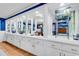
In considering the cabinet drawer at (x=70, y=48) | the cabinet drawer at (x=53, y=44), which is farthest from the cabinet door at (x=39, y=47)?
the cabinet drawer at (x=70, y=48)

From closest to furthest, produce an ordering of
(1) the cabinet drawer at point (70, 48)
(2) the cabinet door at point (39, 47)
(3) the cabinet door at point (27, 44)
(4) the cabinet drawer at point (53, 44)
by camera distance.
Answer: (1) the cabinet drawer at point (70, 48) < (4) the cabinet drawer at point (53, 44) < (2) the cabinet door at point (39, 47) < (3) the cabinet door at point (27, 44)

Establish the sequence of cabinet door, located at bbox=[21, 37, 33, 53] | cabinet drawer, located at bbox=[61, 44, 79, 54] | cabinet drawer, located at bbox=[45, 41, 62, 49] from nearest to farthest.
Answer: cabinet drawer, located at bbox=[61, 44, 79, 54] → cabinet drawer, located at bbox=[45, 41, 62, 49] → cabinet door, located at bbox=[21, 37, 33, 53]

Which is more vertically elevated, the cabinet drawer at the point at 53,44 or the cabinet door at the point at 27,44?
the cabinet drawer at the point at 53,44

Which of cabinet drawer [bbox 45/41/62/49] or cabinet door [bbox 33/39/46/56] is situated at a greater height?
cabinet drawer [bbox 45/41/62/49]

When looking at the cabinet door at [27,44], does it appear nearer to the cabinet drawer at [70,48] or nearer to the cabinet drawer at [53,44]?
the cabinet drawer at [53,44]

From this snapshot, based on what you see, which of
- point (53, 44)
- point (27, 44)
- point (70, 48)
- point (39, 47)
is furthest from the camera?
point (27, 44)

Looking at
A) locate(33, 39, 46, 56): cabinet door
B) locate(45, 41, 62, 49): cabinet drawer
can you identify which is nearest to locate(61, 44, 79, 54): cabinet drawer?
locate(45, 41, 62, 49): cabinet drawer

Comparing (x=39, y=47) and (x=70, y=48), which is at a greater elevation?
(x=70, y=48)

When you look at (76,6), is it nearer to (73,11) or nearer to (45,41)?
(73,11)

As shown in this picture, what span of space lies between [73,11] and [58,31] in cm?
93

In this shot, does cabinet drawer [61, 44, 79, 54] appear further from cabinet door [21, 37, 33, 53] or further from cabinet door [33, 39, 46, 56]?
cabinet door [21, 37, 33, 53]

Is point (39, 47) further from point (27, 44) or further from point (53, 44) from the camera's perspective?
point (27, 44)

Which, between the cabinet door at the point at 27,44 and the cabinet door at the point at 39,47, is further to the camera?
the cabinet door at the point at 27,44

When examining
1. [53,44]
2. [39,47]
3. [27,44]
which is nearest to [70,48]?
[53,44]
